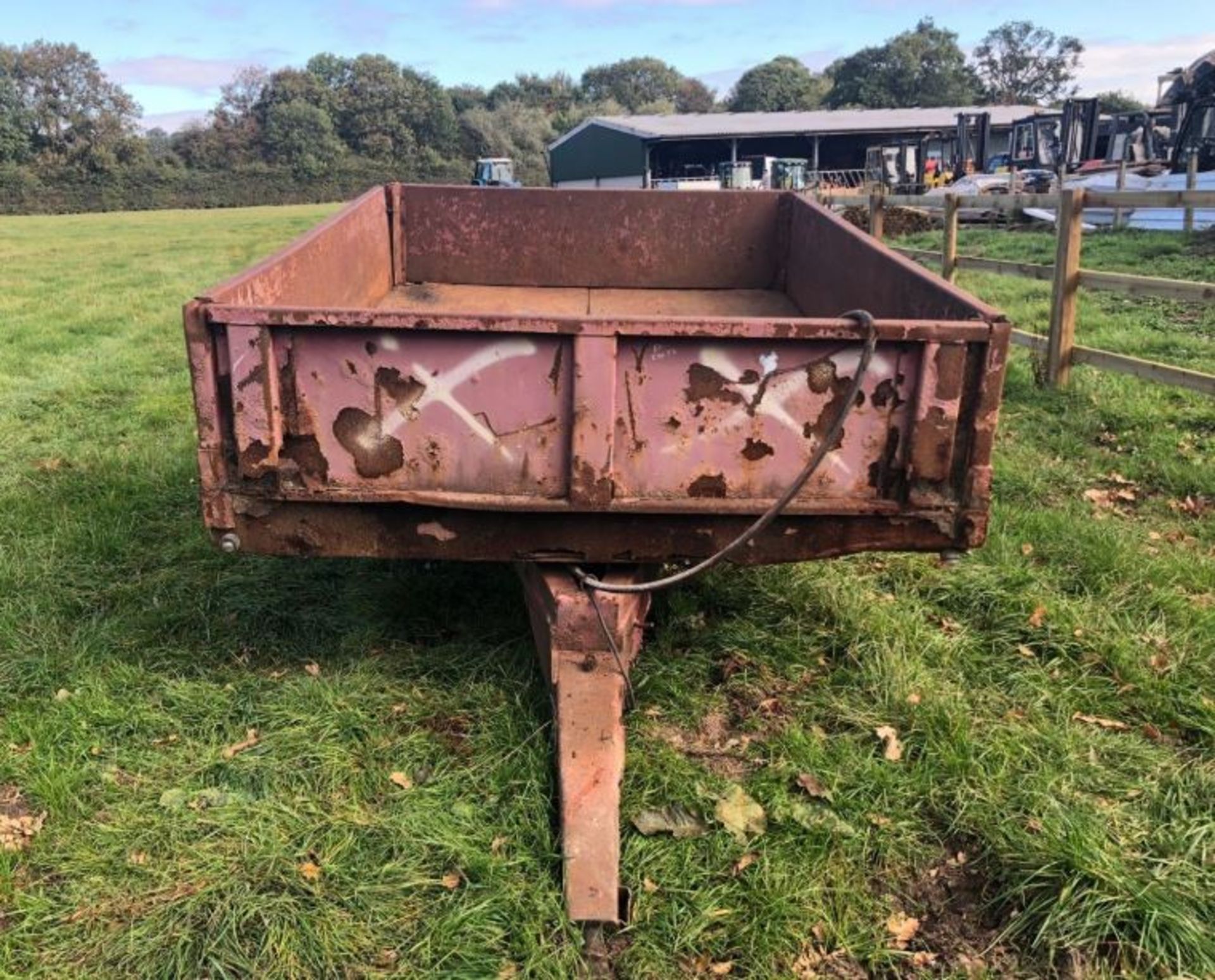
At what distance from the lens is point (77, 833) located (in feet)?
8.97

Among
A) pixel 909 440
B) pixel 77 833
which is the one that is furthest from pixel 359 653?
pixel 909 440

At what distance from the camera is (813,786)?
9.58 ft

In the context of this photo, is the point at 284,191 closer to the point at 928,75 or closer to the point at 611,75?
the point at 928,75

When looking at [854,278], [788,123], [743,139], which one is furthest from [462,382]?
[788,123]

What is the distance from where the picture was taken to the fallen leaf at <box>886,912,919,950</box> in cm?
246

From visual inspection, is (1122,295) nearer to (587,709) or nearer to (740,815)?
(740,815)

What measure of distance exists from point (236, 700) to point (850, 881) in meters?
1.98

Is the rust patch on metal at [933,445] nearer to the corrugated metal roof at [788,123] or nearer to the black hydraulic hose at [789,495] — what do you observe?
the black hydraulic hose at [789,495]

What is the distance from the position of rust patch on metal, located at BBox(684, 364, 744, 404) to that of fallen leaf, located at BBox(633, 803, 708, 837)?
1.12 metres

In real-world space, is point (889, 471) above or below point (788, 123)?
below

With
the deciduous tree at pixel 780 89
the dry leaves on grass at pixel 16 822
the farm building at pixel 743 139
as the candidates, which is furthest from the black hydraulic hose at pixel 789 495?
the deciduous tree at pixel 780 89

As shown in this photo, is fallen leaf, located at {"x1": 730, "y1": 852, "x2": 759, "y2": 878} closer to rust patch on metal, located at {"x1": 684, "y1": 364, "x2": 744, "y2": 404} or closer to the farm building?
rust patch on metal, located at {"x1": 684, "y1": 364, "x2": 744, "y2": 404}

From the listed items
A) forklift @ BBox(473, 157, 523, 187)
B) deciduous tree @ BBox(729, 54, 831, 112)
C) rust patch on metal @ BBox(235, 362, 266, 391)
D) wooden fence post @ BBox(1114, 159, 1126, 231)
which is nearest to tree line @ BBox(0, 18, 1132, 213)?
deciduous tree @ BBox(729, 54, 831, 112)

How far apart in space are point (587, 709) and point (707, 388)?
3.04 feet
